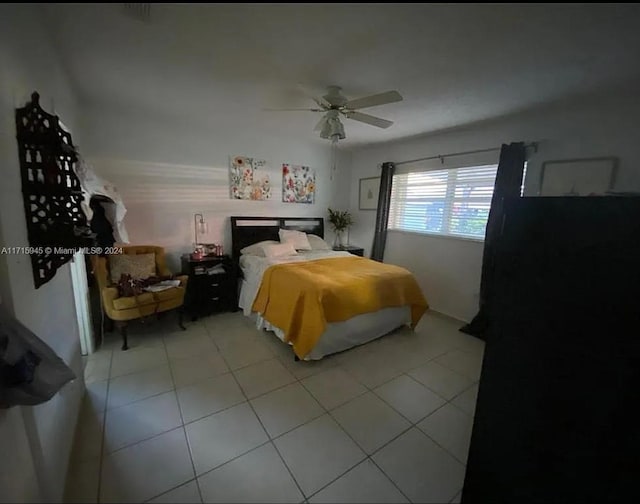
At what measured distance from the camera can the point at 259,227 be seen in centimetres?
384

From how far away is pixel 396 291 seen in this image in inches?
107

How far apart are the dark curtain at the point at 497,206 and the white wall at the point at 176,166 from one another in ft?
8.98

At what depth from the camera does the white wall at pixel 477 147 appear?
2.17m

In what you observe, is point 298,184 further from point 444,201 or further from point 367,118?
point 444,201

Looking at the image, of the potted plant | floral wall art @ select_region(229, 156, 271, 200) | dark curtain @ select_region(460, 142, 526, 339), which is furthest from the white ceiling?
the potted plant

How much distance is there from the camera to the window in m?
3.08

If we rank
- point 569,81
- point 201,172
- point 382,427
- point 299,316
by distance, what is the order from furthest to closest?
point 201,172, point 299,316, point 569,81, point 382,427

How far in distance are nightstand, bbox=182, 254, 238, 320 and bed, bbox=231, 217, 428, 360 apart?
0.49ft

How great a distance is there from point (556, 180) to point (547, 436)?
2517mm

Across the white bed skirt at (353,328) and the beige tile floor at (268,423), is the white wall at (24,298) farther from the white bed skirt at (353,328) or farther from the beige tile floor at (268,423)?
the white bed skirt at (353,328)

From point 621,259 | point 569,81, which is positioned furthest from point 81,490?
point 569,81

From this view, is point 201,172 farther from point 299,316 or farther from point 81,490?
point 81,490

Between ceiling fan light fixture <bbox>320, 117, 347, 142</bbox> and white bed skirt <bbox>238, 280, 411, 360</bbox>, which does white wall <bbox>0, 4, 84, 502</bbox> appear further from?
ceiling fan light fixture <bbox>320, 117, 347, 142</bbox>

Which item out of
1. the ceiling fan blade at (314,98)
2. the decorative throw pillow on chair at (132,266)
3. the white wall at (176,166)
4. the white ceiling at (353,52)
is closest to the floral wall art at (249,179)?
the white wall at (176,166)
